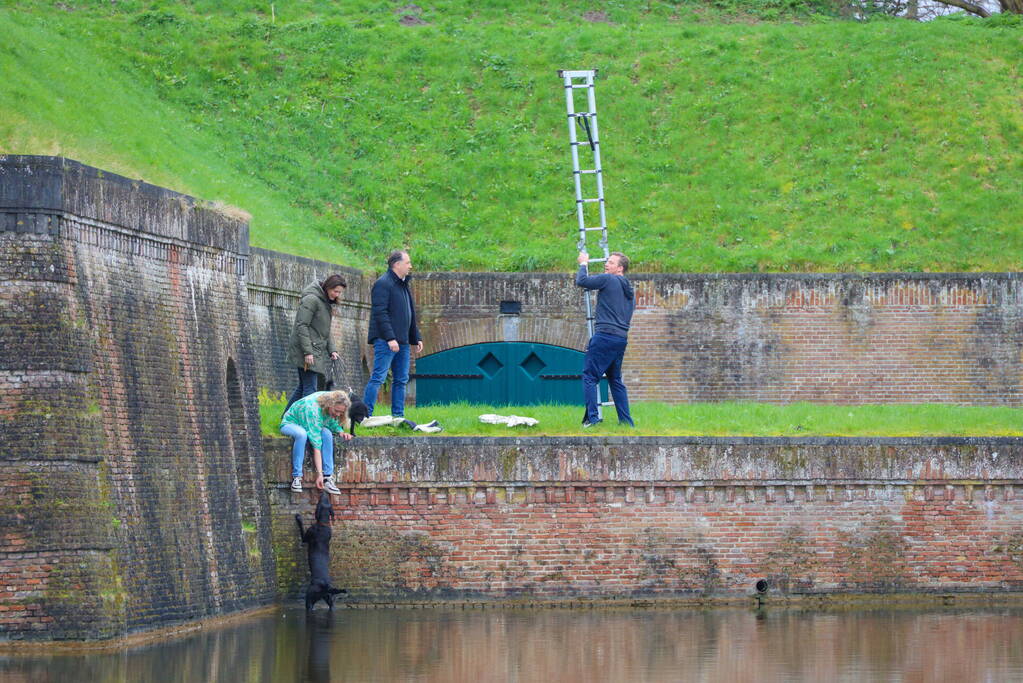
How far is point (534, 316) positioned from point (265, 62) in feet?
32.6

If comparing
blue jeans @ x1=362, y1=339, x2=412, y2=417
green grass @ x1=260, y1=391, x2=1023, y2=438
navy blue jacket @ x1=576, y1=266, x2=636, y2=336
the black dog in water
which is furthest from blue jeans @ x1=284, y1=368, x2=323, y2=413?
navy blue jacket @ x1=576, y1=266, x2=636, y2=336

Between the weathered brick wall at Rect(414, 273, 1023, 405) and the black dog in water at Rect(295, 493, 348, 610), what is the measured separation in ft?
31.2

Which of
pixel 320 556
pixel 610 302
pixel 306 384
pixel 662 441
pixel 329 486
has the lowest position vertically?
pixel 320 556

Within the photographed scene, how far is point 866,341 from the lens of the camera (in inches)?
1088

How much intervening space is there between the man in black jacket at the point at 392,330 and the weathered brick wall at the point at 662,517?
1.44m

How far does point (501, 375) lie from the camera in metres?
27.6

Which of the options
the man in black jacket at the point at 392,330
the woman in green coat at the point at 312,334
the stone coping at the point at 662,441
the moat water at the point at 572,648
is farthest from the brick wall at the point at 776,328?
the moat water at the point at 572,648

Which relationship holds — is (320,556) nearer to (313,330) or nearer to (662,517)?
(313,330)

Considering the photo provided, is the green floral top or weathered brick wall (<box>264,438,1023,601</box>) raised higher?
the green floral top

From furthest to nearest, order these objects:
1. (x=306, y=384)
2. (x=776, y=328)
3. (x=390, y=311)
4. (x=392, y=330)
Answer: (x=776, y=328) → (x=390, y=311) → (x=392, y=330) → (x=306, y=384)

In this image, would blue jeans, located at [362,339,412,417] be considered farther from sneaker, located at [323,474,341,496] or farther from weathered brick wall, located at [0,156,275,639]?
weathered brick wall, located at [0,156,275,639]

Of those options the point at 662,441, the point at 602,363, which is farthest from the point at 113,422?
the point at 602,363

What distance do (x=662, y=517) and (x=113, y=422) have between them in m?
6.16

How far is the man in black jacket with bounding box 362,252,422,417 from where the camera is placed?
1969cm
